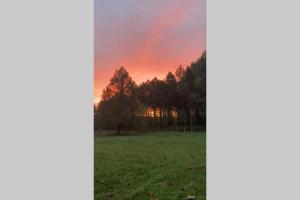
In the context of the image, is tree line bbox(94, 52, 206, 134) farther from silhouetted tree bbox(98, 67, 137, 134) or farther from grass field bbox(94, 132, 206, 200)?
grass field bbox(94, 132, 206, 200)

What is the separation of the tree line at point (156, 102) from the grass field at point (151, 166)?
0.66ft

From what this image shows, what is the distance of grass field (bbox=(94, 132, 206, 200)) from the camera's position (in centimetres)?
455

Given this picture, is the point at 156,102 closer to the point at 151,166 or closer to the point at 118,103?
the point at 118,103

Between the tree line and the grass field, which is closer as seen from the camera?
the grass field

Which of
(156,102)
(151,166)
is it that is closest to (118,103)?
(156,102)

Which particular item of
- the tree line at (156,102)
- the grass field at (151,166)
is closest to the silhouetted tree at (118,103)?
the tree line at (156,102)

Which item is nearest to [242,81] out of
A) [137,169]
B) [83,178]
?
[137,169]

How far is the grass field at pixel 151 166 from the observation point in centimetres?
455

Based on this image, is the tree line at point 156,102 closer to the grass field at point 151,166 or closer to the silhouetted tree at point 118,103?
the silhouetted tree at point 118,103

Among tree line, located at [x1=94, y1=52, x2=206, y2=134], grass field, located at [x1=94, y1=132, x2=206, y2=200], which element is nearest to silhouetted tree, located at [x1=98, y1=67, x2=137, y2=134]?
tree line, located at [x1=94, y1=52, x2=206, y2=134]

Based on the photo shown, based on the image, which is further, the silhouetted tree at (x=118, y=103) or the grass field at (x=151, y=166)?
the silhouetted tree at (x=118, y=103)

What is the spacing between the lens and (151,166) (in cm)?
505

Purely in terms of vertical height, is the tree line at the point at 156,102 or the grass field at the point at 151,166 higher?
the tree line at the point at 156,102

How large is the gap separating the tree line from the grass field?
20 centimetres
